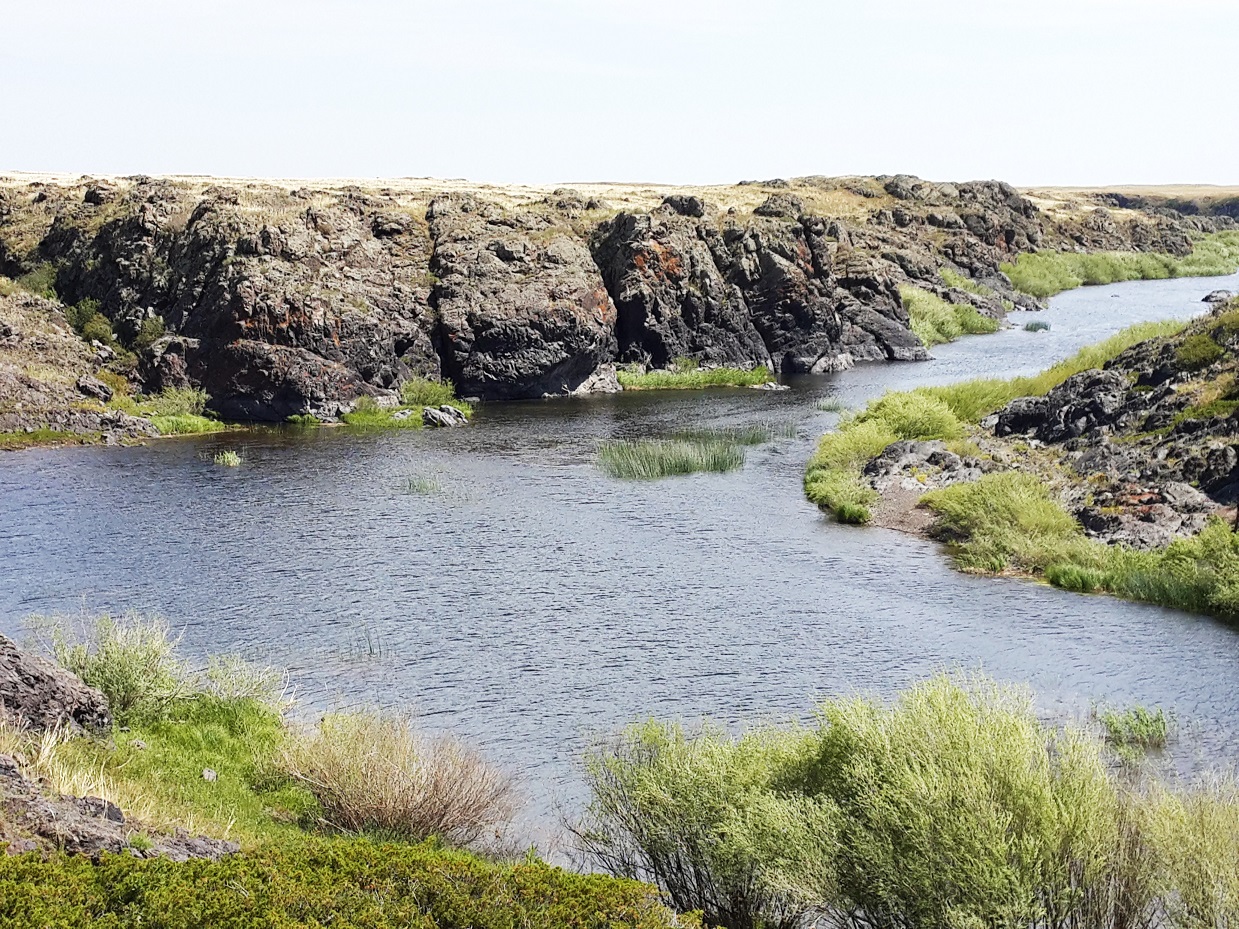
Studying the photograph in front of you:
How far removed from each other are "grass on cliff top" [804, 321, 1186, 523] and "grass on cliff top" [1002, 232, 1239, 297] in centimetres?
6231

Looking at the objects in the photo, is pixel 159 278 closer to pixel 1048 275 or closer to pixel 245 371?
pixel 245 371

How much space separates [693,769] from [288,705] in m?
9.78

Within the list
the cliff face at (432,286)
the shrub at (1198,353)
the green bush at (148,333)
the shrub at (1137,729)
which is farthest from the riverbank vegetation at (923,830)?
the green bush at (148,333)

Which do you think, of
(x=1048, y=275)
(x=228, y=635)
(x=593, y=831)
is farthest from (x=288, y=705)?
(x=1048, y=275)

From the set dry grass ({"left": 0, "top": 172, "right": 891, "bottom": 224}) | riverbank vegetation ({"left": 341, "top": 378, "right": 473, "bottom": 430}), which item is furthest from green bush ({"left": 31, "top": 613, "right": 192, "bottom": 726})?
dry grass ({"left": 0, "top": 172, "right": 891, "bottom": 224})

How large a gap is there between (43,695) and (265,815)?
12.4 ft

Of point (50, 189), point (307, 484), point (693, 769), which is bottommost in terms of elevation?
point (307, 484)

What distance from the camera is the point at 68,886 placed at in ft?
34.3

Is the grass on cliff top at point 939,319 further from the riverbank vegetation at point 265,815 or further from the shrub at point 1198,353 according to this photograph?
the riverbank vegetation at point 265,815

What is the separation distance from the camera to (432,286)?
2707 inches

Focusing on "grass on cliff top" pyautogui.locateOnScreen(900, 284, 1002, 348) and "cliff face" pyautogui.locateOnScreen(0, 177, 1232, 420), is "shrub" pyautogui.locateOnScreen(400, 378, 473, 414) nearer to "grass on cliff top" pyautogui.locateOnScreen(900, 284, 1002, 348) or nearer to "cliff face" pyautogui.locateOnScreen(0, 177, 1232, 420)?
"cliff face" pyautogui.locateOnScreen(0, 177, 1232, 420)

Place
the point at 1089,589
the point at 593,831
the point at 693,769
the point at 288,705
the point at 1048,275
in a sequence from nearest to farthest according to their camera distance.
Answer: the point at 693,769 → the point at 593,831 → the point at 288,705 → the point at 1089,589 → the point at 1048,275

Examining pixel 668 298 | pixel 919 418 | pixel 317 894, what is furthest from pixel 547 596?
pixel 668 298

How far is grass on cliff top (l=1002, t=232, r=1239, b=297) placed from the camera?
11738 cm
